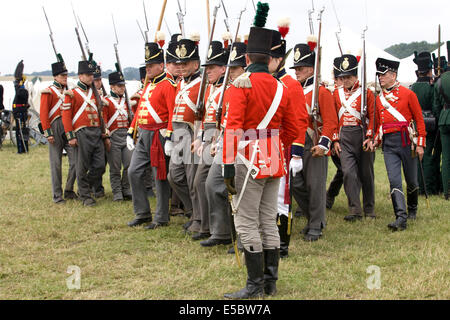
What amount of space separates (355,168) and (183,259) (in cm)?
289

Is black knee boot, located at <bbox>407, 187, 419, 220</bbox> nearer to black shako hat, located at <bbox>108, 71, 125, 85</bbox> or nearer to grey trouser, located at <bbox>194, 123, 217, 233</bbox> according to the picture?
grey trouser, located at <bbox>194, 123, 217, 233</bbox>

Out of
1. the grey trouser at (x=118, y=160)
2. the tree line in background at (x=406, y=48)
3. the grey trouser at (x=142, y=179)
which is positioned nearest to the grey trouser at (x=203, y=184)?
the grey trouser at (x=142, y=179)

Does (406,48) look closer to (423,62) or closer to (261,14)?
(423,62)

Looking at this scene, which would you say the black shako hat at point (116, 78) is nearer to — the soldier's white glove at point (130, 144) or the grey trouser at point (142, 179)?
the soldier's white glove at point (130, 144)

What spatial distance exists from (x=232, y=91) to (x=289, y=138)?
28.4 inches

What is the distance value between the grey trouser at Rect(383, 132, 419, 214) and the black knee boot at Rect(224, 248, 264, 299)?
2.96m

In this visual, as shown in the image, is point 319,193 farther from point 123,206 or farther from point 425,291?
point 123,206

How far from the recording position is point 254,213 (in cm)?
433

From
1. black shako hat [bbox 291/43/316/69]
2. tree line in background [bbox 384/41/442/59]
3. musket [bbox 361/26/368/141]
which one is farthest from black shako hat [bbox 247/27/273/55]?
tree line in background [bbox 384/41/442/59]

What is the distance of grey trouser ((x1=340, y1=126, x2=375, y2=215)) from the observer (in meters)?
7.32

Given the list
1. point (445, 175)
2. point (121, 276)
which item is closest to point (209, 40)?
point (121, 276)

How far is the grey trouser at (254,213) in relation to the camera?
4297mm
